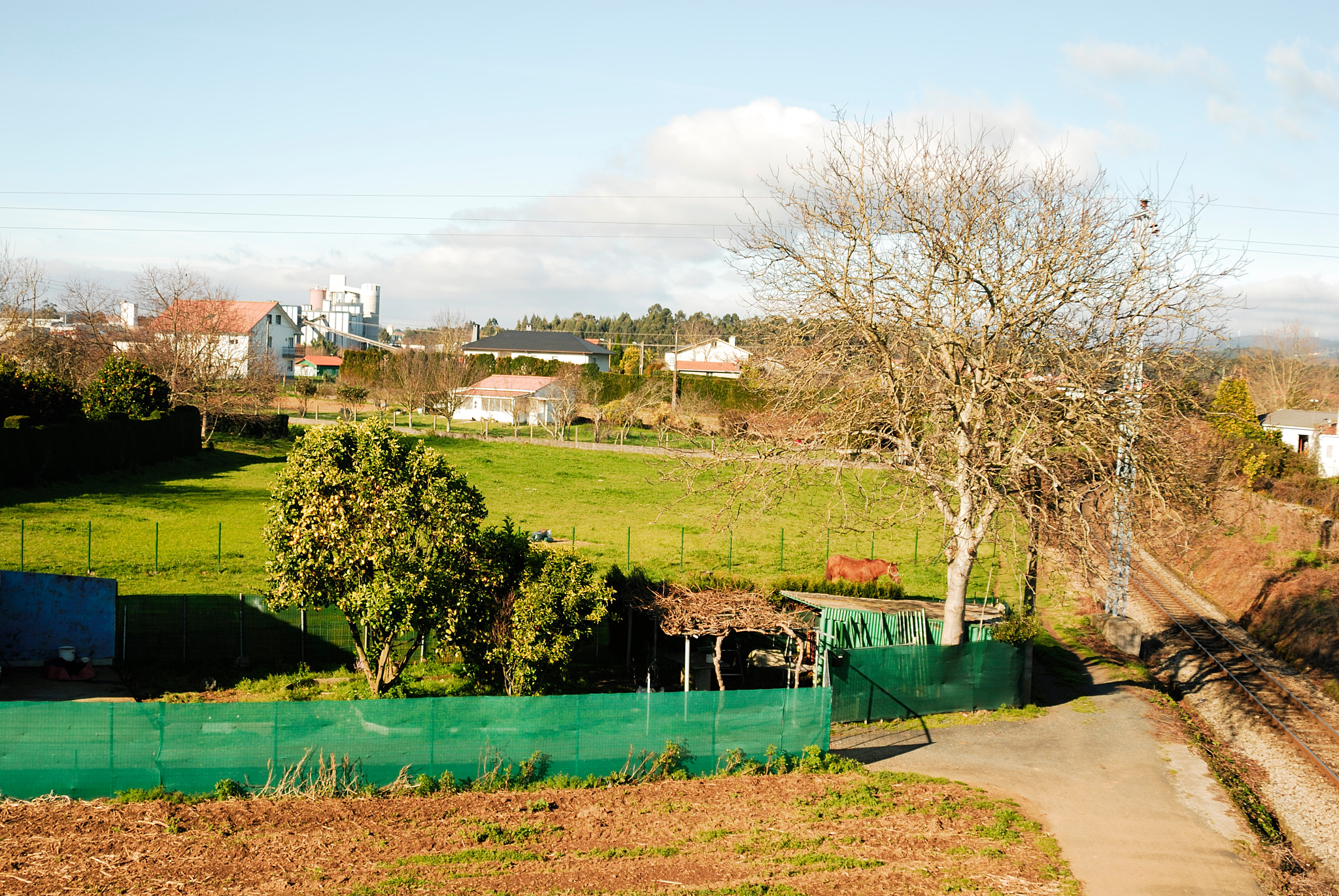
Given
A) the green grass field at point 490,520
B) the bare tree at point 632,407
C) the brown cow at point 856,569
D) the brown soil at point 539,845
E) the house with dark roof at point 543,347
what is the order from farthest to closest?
the house with dark roof at point 543,347, the bare tree at point 632,407, the brown cow at point 856,569, the green grass field at point 490,520, the brown soil at point 539,845

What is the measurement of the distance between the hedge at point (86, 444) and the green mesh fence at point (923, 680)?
29.9 metres

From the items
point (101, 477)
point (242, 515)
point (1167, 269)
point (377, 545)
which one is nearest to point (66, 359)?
point (101, 477)

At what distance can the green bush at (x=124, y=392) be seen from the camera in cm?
4166

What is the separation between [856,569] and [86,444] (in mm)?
30099

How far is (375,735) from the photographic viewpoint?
44.4 ft

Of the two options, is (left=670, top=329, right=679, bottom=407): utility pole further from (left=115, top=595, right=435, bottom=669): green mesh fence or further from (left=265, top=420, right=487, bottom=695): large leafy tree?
(left=265, top=420, right=487, bottom=695): large leafy tree

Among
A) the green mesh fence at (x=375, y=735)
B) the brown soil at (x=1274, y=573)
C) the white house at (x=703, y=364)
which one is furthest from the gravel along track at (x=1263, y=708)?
the white house at (x=703, y=364)

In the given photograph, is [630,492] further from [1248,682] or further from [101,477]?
[1248,682]

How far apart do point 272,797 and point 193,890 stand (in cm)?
264

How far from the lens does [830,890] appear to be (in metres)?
11.3

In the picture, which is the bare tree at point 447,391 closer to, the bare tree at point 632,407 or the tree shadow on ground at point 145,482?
the bare tree at point 632,407

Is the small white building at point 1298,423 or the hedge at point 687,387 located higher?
the hedge at point 687,387

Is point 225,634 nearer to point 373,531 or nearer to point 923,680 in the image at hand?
point 373,531

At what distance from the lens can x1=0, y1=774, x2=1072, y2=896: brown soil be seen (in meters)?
11.0
